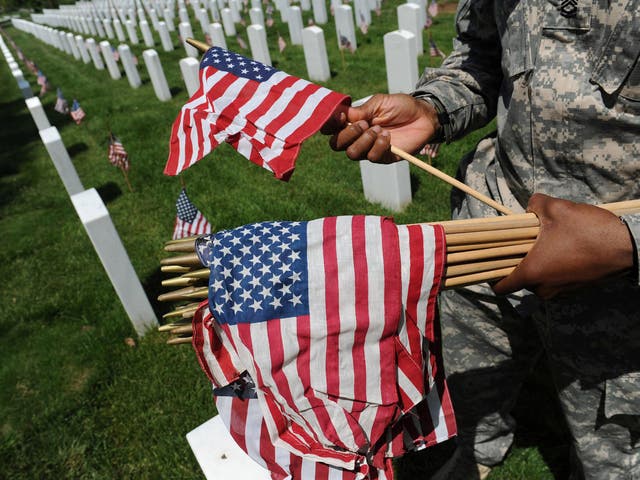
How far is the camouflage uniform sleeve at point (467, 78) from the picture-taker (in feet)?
5.74

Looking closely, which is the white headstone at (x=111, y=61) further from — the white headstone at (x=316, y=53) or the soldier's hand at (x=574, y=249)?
the soldier's hand at (x=574, y=249)

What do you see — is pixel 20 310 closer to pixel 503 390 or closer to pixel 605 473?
pixel 503 390

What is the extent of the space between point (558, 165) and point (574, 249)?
1.40 feet

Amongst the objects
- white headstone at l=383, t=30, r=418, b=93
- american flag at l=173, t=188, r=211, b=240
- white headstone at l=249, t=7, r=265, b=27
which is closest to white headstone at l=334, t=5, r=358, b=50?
white headstone at l=249, t=7, r=265, b=27

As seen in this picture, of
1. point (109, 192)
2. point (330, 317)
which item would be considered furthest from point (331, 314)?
point (109, 192)

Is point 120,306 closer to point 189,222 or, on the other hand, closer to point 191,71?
point 189,222

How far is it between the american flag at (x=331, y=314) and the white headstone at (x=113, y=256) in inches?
84.8

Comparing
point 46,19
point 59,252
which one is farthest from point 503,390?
point 46,19

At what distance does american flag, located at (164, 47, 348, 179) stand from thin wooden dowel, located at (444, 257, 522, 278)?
574 mm

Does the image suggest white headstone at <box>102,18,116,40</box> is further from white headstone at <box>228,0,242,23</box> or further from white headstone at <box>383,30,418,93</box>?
white headstone at <box>383,30,418,93</box>

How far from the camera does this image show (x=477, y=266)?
3.79ft

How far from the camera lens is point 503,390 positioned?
2.08m

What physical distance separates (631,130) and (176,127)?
4.78 feet

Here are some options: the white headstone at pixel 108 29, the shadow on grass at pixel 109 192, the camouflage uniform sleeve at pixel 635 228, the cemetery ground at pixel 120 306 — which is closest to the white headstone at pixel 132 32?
the white headstone at pixel 108 29
